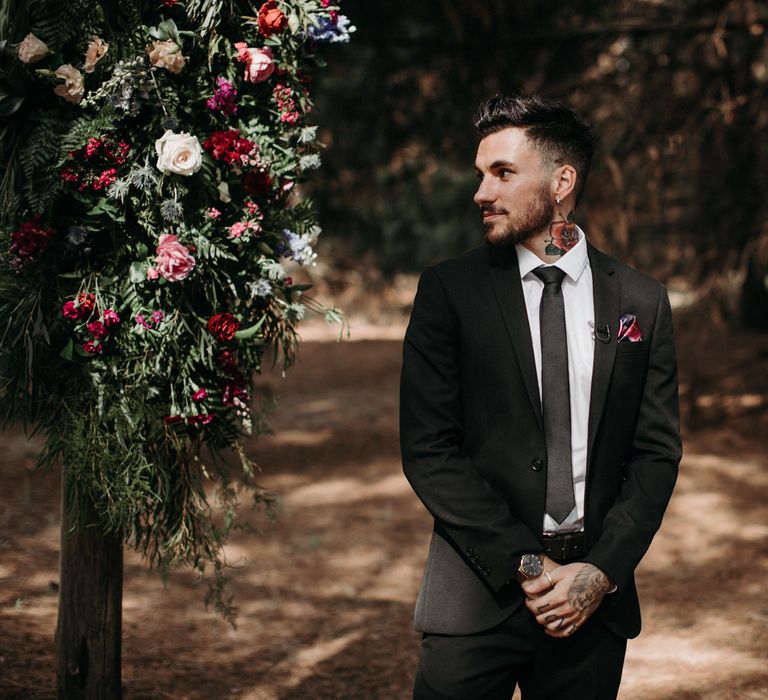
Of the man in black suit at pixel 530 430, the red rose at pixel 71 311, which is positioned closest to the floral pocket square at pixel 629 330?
the man in black suit at pixel 530 430

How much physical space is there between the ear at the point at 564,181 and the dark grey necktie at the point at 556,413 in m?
0.32

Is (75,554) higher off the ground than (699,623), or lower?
higher

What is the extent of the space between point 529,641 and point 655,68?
7232 millimetres

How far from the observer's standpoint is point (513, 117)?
246cm

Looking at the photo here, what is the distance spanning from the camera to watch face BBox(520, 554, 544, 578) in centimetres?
235

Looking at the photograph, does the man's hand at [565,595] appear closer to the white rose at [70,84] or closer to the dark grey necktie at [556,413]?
the dark grey necktie at [556,413]

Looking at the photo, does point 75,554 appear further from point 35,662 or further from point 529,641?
point 529,641

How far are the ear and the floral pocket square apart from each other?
363mm

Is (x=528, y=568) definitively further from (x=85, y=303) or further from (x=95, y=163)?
(x=95, y=163)

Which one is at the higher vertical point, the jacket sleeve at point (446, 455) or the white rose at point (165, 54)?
the white rose at point (165, 54)

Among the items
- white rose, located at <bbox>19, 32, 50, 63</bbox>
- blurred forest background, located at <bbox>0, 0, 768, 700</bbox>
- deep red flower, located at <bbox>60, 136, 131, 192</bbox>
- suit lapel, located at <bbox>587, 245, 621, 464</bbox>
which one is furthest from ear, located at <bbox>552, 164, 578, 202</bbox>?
blurred forest background, located at <bbox>0, 0, 768, 700</bbox>

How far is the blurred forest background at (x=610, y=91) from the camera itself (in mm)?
8383

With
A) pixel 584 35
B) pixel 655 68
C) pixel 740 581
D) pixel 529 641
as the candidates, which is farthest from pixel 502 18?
pixel 529 641

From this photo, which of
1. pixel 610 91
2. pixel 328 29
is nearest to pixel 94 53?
pixel 328 29
